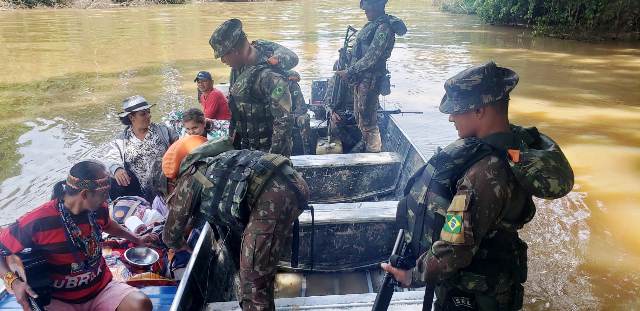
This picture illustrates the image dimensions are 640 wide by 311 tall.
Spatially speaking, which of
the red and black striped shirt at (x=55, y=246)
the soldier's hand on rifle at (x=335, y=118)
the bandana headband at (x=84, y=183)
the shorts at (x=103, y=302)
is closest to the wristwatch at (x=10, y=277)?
the red and black striped shirt at (x=55, y=246)

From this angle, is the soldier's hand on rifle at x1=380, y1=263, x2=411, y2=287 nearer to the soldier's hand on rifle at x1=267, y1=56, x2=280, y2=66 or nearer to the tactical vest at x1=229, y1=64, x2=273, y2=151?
the tactical vest at x1=229, y1=64, x2=273, y2=151

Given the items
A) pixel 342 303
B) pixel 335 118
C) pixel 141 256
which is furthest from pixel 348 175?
pixel 141 256

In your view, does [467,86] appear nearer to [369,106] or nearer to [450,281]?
[450,281]

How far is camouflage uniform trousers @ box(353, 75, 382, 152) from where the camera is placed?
547cm

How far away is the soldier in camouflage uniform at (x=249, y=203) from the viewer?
250 centimetres

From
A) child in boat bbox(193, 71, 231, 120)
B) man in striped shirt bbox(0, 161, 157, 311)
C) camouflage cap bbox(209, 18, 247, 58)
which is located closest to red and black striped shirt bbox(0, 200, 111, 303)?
man in striped shirt bbox(0, 161, 157, 311)

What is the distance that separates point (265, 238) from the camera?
2529 mm

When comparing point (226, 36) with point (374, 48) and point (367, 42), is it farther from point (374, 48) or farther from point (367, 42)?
point (367, 42)

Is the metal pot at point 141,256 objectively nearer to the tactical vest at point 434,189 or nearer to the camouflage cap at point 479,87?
the tactical vest at point 434,189

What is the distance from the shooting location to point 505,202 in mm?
1942

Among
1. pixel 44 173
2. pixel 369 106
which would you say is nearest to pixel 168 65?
pixel 44 173

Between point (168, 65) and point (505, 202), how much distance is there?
47.1 feet

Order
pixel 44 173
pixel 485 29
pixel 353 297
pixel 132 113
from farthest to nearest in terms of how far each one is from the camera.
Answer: pixel 485 29, pixel 44 173, pixel 132 113, pixel 353 297

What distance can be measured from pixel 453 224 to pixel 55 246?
6.85 ft
